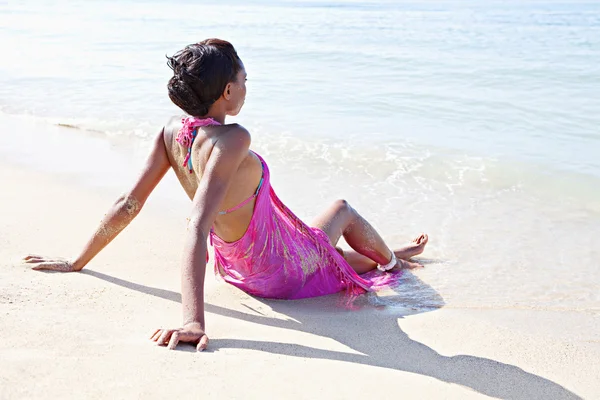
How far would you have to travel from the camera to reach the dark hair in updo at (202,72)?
2789 mm

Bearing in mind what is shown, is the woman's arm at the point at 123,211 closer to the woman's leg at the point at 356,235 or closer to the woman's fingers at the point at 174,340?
the woman's leg at the point at 356,235

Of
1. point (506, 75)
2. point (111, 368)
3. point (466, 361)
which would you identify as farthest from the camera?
point (506, 75)

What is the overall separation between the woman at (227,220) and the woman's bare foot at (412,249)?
0.09 meters

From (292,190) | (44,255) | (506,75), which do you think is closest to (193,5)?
(506,75)

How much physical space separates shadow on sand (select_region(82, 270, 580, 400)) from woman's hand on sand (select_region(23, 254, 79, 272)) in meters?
0.10

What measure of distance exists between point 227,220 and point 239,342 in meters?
0.70

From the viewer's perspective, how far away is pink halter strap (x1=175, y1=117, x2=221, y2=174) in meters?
2.93

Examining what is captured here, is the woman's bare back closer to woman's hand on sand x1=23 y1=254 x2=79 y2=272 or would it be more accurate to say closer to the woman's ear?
the woman's ear

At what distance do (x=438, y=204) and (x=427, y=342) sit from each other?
7.60 feet

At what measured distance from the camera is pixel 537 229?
15.5 feet

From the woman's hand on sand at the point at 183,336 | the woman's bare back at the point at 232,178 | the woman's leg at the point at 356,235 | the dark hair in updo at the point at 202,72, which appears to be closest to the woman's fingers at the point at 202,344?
the woman's hand on sand at the point at 183,336

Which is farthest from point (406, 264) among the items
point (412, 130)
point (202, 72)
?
point (412, 130)

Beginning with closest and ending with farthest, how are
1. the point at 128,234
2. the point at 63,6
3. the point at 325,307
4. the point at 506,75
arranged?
the point at 325,307 < the point at 128,234 < the point at 506,75 < the point at 63,6

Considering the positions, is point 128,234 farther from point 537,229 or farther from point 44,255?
point 537,229
